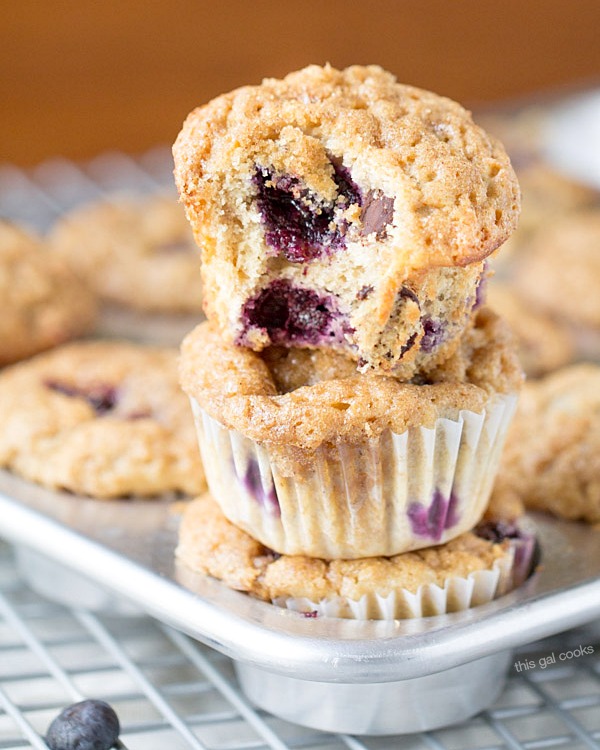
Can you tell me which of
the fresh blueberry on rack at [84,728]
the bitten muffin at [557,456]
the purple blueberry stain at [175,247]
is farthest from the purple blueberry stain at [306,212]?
the purple blueberry stain at [175,247]

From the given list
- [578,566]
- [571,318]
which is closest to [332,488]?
[578,566]

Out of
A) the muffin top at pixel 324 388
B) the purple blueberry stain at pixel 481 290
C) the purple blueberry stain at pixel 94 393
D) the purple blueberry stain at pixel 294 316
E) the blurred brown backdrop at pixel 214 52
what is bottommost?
the purple blueberry stain at pixel 94 393

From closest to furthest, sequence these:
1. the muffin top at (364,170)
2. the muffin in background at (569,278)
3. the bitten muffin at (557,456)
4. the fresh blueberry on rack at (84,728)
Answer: the muffin top at (364,170) < the fresh blueberry on rack at (84,728) < the bitten muffin at (557,456) < the muffin in background at (569,278)

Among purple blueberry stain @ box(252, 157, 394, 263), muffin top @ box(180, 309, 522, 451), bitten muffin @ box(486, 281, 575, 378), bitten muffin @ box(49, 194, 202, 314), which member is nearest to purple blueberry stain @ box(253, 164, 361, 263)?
purple blueberry stain @ box(252, 157, 394, 263)

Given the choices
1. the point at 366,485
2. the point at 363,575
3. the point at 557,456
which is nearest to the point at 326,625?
the point at 363,575

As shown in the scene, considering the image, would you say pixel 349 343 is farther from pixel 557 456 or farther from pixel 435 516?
pixel 557 456

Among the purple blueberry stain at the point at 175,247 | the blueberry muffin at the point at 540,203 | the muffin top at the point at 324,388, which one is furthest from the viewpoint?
the blueberry muffin at the point at 540,203

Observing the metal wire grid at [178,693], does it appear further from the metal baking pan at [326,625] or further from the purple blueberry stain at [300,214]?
the purple blueberry stain at [300,214]
